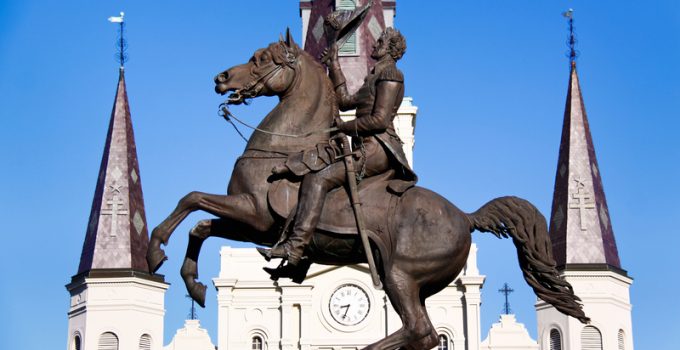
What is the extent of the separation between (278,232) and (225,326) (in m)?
46.4

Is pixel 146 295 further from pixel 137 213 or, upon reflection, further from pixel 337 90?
pixel 337 90

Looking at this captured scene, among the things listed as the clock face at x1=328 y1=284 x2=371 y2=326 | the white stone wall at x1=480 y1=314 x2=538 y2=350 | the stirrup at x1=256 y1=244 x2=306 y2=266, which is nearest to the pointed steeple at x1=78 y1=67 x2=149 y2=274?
the clock face at x1=328 y1=284 x2=371 y2=326

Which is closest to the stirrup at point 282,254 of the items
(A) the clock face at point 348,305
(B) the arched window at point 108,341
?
(A) the clock face at point 348,305

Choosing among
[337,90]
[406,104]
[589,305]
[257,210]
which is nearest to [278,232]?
[257,210]

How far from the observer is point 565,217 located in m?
57.7

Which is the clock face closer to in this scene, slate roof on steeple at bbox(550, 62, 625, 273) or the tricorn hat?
slate roof on steeple at bbox(550, 62, 625, 273)

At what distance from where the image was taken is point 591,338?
56.8 metres

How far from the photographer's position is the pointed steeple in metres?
58.2

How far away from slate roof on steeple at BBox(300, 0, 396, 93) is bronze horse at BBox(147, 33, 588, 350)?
169ft

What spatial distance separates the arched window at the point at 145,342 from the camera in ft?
191

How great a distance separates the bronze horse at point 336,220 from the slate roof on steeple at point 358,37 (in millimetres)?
51398

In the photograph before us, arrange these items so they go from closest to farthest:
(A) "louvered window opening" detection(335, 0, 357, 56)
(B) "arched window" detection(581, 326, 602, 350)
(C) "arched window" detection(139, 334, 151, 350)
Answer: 1. (B) "arched window" detection(581, 326, 602, 350)
2. (C) "arched window" detection(139, 334, 151, 350)
3. (A) "louvered window opening" detection(335, 0, 357, 56)

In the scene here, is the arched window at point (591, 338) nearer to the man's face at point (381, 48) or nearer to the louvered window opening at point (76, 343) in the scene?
the louvered window opening at point (76, 343)

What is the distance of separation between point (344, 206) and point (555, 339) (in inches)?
1814
